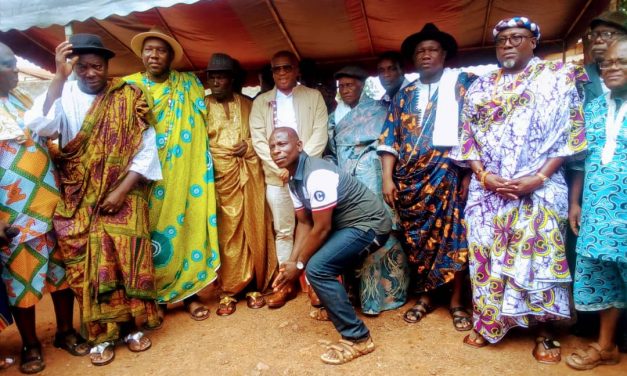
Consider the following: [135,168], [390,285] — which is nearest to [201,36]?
[135,168]

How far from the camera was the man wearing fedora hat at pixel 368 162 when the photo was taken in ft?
11.7

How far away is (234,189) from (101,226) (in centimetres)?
117

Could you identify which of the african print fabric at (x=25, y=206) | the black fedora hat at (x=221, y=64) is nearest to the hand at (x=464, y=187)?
the black fedora hat at (x=221, y=64)

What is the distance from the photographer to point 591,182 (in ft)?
8.60

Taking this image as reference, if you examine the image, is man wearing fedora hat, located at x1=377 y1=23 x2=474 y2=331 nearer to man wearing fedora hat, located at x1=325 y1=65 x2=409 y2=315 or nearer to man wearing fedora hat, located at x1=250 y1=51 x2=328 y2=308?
man wearing fedora hat, located at x1=325 y1=65 x2=409 y2=315

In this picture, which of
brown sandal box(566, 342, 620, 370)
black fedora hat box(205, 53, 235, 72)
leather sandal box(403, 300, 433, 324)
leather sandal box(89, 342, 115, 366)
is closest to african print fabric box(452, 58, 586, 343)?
brown sandal box(566, 342, 620, 370)

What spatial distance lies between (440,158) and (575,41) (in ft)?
7.74

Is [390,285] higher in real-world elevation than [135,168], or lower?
lower

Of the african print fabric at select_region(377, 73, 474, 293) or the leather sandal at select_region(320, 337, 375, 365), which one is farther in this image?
the african print fabric at select_region(377, 73, 474, 293)

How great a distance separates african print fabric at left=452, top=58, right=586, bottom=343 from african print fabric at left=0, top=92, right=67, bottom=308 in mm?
2878

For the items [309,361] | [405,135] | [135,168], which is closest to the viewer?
[309,361]

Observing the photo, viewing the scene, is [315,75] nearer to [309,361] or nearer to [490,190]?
[490,190]

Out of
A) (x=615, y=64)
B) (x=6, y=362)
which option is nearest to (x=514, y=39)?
(x=615, y=64)

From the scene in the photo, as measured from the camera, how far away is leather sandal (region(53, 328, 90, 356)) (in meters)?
3.17
